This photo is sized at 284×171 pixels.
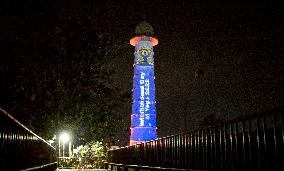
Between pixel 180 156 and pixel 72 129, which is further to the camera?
pixel 72 129

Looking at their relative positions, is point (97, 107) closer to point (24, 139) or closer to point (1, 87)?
point (1, 87)

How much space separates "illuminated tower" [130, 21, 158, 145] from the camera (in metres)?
68.2

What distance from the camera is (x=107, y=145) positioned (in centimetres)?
3897

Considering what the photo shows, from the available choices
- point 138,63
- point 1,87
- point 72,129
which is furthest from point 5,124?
point 138,63

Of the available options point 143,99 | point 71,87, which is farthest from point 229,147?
point 143,99

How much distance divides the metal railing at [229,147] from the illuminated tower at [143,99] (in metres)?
53.6

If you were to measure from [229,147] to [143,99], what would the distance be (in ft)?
196

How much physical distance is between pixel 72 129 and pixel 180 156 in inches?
738

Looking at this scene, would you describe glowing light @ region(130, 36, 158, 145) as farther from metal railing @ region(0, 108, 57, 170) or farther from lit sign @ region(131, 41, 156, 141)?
metal railing @ region(0, 108, 57, 170)

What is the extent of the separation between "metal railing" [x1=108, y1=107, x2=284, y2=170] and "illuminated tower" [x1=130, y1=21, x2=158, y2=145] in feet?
176

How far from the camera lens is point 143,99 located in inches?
2687

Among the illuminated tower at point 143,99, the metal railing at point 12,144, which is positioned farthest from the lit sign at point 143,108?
the metal railing at point 12,144

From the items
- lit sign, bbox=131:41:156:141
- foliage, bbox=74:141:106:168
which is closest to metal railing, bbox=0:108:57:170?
foliage, bbox=74:141:106:168

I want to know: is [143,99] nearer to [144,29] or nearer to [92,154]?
[144,29]
